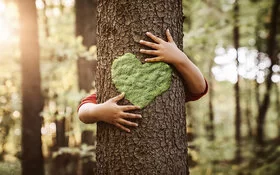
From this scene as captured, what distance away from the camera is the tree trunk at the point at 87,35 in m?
→ 6.12

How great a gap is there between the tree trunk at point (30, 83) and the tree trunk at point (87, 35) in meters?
0.96

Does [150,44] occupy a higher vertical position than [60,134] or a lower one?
higher

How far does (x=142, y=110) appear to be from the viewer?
1.97m

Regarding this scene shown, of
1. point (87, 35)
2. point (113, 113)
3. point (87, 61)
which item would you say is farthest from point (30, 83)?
point (113, 113)

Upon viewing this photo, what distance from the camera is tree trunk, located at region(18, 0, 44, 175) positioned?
17.6 feet

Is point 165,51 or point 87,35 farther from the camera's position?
point 87,35

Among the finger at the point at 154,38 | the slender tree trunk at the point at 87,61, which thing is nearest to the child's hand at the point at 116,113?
the finger at the point at 154,38

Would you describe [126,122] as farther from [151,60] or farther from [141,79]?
[151,60]

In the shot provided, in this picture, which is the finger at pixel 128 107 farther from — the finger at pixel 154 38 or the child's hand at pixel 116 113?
the finger at pixel 154 38

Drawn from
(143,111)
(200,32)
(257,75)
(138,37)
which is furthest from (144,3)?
(257,75)

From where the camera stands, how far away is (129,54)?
6.57 ft

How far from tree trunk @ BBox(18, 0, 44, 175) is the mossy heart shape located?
3990mm

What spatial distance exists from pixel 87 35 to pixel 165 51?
4.48 metres

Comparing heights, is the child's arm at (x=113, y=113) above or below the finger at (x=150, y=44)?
below
